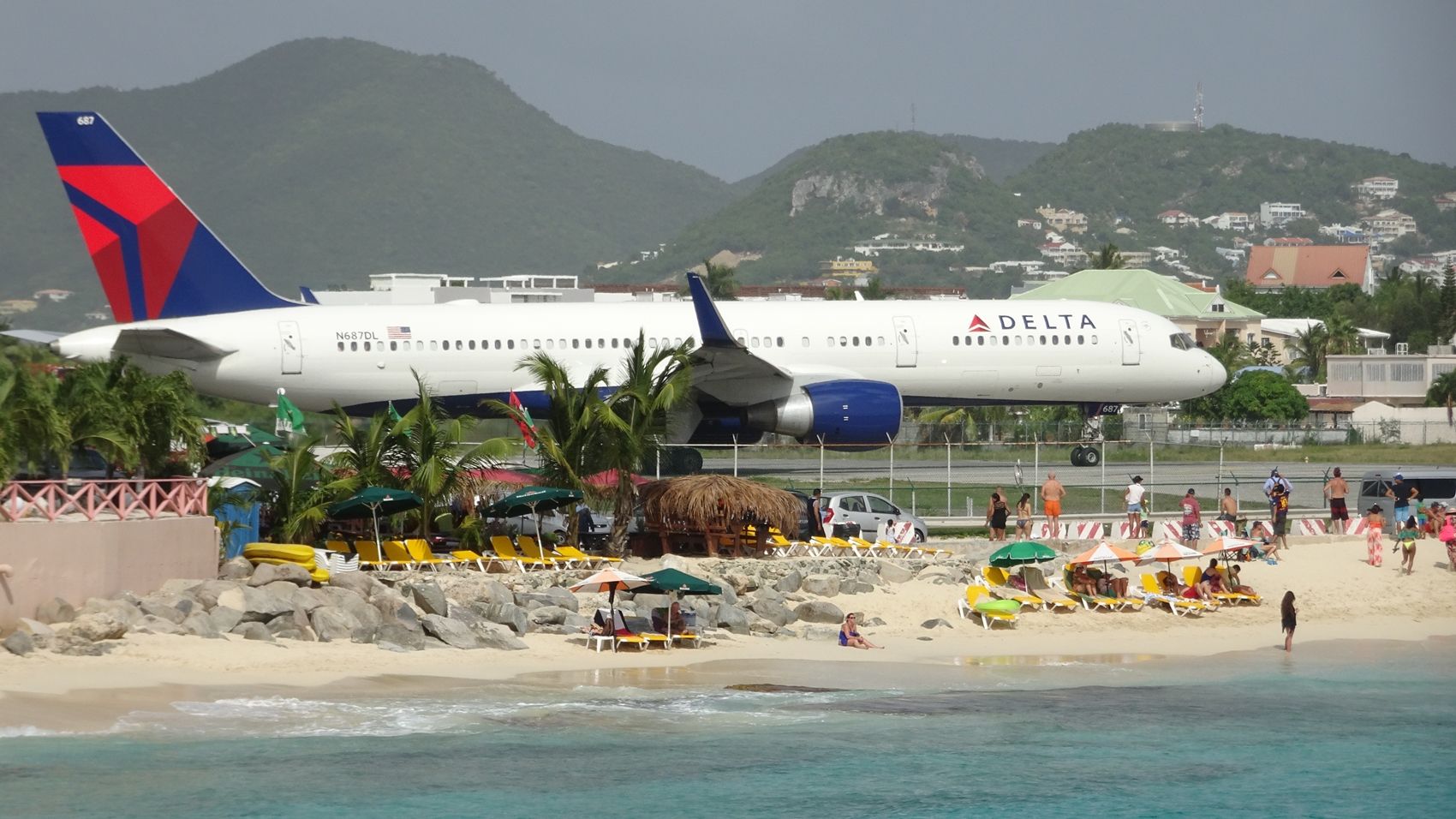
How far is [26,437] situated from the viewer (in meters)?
25.1

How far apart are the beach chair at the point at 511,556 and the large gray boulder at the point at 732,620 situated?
3.96 meters

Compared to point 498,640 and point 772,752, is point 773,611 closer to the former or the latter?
point 498,640

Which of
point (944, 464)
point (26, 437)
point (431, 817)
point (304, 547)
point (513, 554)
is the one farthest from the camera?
point (944, 464)

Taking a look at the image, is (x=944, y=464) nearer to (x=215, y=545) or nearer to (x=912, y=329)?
(x=912, y=329)

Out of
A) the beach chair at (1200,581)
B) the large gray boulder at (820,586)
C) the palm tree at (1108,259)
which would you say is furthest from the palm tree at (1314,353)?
the large gray boulder at (820,586)

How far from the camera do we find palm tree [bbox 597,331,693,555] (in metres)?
31.2

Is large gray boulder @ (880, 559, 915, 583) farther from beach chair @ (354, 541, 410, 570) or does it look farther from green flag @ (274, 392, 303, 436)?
green flag @ (274, 392, 303, 436)

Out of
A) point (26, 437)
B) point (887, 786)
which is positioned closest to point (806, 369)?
point (26, 437)

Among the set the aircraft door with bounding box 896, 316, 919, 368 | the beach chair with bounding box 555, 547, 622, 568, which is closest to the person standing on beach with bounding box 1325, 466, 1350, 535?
the aircraft door with bounding box 896, 316, 919, 368

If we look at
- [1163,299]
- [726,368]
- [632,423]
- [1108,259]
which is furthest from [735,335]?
[1108,259]

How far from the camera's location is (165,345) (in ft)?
126

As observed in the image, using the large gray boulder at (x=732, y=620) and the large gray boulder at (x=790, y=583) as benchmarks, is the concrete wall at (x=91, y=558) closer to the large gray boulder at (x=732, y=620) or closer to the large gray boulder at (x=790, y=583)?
the large gray boulder at (x=732, y=620)

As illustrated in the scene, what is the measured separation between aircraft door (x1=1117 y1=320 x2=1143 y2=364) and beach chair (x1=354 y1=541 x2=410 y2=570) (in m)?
20.5

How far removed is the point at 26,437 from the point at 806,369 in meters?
20.1
